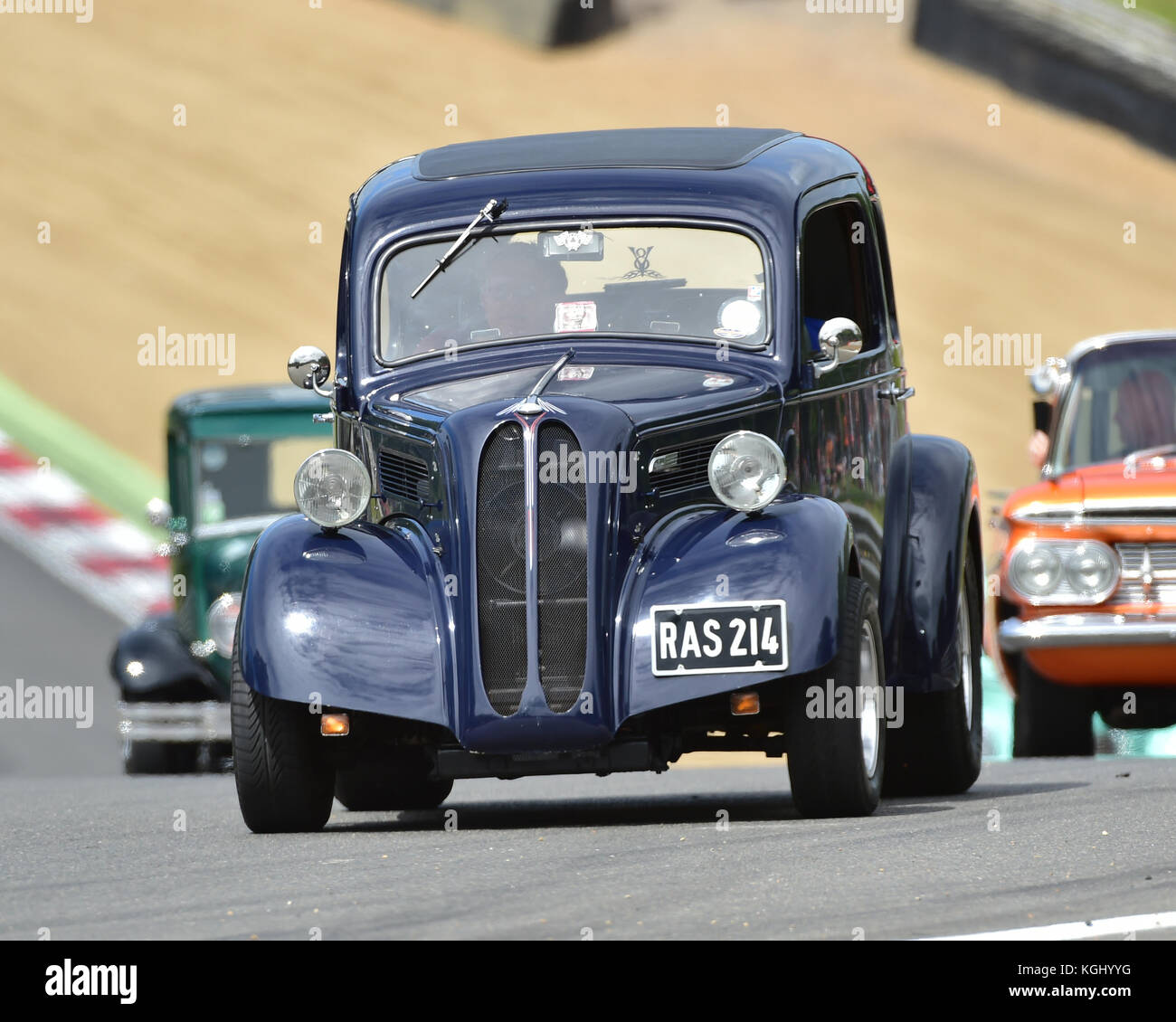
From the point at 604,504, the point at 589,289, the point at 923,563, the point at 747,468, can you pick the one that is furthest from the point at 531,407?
the point at 923,563

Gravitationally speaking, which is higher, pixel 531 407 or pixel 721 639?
pixel 531 407

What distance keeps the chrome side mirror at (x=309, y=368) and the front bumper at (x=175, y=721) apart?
620 cm

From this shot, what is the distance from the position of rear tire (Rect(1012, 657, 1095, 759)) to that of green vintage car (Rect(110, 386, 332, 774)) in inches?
195

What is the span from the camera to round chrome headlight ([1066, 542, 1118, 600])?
11.8 meters

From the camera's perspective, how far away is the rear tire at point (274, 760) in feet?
26.7

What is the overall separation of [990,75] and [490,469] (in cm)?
3505

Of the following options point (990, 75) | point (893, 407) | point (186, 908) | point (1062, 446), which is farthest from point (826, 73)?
point (186, 908)

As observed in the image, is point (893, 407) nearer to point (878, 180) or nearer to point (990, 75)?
point (878, 180)

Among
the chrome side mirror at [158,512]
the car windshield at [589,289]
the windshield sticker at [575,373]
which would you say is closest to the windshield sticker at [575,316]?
the car windshield at [589,289]

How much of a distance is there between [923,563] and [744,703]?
172cm

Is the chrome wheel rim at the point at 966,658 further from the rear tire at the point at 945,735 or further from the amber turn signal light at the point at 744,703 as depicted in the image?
the amber turn signal light at the point at 744,703

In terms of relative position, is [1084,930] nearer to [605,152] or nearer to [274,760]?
[274,760]

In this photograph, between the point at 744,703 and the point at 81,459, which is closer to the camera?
the point at 744,703

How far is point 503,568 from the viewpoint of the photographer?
790cm
